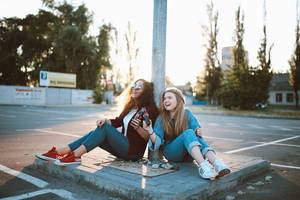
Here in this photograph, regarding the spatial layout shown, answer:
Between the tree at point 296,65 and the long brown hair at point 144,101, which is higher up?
the tree at point 296,65

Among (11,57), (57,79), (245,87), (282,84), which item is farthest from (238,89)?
(11,57)

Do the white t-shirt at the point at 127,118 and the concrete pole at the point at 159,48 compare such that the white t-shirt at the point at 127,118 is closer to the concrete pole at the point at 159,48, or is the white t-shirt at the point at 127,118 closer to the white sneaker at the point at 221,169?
the concrete pole at the point at 159,48

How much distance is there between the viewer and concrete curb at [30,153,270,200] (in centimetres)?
265

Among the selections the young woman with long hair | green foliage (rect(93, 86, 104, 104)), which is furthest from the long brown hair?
green foliage (rect(93, 86, 104, 104))

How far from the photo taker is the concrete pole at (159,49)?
4.23 meters

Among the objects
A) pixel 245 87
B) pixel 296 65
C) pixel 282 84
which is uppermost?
pixel 296 65

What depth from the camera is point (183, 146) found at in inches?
139

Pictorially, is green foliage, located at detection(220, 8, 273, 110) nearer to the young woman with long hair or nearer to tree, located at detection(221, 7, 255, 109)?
tree, located at detection(221, 7, 255, 109)

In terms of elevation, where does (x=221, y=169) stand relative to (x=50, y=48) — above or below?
below

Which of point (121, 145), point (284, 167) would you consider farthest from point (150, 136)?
point (284, 167)

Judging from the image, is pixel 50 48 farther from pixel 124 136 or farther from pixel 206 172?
pixel 206 172

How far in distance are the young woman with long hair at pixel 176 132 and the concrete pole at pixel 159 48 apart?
0.49 metres

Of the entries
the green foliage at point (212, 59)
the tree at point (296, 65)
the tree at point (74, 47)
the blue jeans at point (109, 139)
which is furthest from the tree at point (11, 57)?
the blue jeans at point (109, 139)

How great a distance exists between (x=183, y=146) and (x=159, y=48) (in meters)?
1.70
